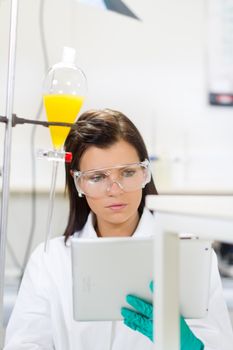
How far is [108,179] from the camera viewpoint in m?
1.30

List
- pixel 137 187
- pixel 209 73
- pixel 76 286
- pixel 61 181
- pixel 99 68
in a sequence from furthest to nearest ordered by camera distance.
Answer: pixel 209 73 → pixel 99 68 → pixel 61 181 → pixel 137 187 → pixel 76 286

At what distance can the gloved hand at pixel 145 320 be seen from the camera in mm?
1015

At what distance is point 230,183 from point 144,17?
0.94m

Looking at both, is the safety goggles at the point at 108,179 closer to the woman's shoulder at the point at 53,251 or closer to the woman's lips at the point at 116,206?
the woman's lips at the point at 116,206

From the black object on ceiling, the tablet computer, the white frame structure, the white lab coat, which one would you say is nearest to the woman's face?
the white lab coat

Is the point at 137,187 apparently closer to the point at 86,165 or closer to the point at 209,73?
the point at 86,165

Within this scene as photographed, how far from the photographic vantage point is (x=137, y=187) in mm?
1325

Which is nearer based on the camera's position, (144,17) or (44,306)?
(44,306)

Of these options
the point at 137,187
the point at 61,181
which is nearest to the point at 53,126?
the point at 137,187

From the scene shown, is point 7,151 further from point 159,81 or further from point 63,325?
point 159,81

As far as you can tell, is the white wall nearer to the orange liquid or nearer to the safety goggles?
the safety goggles

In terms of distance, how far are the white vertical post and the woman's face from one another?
0.63m

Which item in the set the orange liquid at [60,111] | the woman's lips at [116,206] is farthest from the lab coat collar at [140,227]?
the orange liquid at [60,111]

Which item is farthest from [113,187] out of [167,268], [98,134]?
[167,268]
